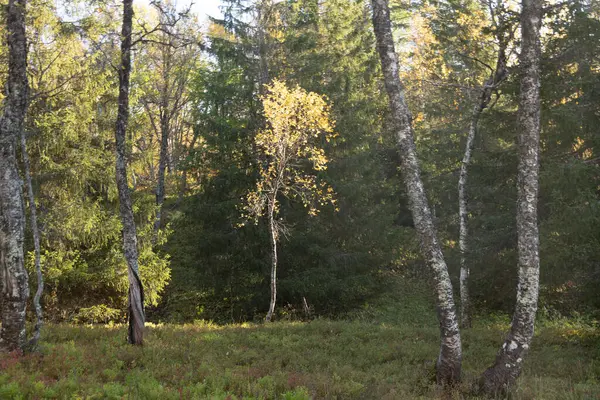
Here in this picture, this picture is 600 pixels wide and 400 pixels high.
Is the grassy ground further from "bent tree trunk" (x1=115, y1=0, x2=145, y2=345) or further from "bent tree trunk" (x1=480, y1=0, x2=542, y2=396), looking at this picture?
"bent tree trunk" (x1=115, y1=0, x2=145, y2=345)

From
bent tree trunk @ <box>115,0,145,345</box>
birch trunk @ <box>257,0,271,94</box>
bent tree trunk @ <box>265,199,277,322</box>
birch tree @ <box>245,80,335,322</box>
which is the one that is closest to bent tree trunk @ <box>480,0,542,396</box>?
bent tree trunk @ <box>115,0,145,345</box>

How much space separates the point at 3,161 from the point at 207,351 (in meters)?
6.15

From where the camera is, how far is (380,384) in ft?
27.4

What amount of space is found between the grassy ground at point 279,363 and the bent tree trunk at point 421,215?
1.79ft

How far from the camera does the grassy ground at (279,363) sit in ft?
23.7

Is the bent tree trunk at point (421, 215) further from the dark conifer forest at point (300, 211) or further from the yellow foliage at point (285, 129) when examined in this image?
the yellow foliage at point (285, 129)

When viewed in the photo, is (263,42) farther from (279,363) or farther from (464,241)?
(279,363)

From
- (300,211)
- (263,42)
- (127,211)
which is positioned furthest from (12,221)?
(263,42)

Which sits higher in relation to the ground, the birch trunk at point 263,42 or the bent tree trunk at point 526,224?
the birch trunk at point 263,42

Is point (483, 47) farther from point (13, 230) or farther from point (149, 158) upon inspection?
point (13, 230)

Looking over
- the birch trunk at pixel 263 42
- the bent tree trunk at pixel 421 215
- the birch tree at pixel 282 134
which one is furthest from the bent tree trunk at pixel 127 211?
the birch trunk at pixel 263 42

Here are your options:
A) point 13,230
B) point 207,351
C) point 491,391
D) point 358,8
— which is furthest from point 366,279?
point 358,8

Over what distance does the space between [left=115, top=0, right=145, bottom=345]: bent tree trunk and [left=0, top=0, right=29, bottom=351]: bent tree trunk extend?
7.35 feet

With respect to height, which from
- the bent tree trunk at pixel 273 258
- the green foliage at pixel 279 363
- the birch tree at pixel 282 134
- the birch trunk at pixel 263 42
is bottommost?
the green foliage at pixel 279 363
